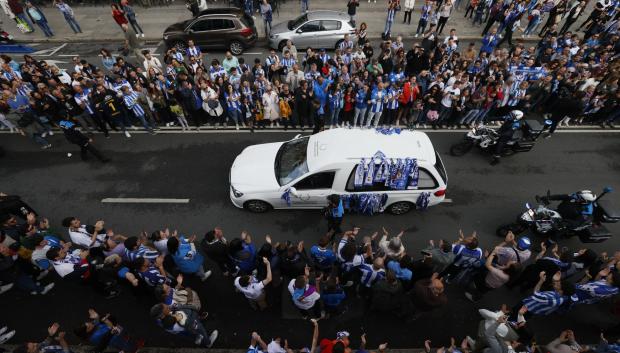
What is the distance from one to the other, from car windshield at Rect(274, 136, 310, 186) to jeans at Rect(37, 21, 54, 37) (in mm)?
15452

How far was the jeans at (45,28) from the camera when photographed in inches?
609

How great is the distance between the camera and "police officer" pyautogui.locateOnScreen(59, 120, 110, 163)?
8828 millimetres

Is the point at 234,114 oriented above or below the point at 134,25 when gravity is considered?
below

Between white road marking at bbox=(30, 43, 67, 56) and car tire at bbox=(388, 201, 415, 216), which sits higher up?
white road marking at bbox=(30, 43, 67, 56)

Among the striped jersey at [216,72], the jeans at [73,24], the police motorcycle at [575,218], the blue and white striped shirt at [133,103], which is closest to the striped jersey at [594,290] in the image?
the police motorcycle at [575,218]

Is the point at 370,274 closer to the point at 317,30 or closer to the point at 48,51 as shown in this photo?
the point at 317,30

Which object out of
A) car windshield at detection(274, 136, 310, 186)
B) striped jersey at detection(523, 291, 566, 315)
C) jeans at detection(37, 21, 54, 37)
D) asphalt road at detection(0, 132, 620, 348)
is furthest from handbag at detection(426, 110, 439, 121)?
jeans at detection(37, 21, 54, 37)

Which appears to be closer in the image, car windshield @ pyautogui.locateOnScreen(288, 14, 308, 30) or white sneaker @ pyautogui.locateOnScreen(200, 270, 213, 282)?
white sneaker @ pyautogui.locateOnScreen(200, 270, 213, 282)

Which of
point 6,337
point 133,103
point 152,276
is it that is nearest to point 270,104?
point 133,103

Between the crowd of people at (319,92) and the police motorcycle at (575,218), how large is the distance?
408cm

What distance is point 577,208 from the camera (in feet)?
23.5

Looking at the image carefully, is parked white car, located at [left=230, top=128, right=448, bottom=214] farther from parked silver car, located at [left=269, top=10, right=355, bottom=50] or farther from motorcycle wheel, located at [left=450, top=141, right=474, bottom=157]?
parked silver car, located at [left=269, top=10, right=355, bottom=50]

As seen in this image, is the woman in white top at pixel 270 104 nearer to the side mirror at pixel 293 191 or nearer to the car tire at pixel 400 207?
the side mirror at pixel 293 191

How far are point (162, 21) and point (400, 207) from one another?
654 inches
